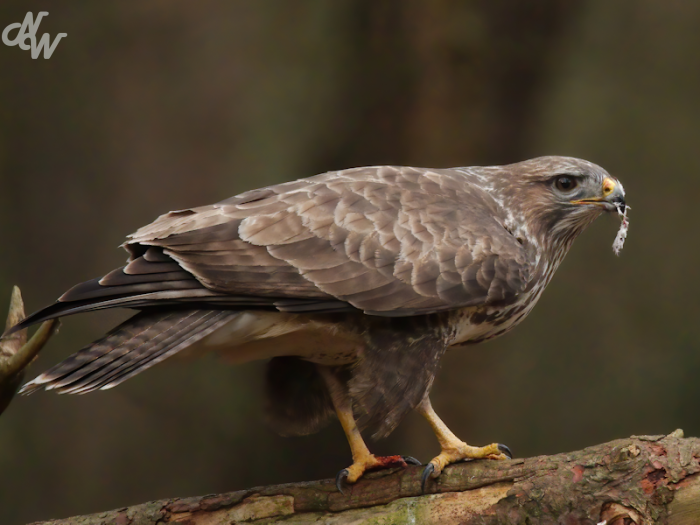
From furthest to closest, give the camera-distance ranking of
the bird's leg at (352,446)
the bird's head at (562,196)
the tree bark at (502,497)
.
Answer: the bird's head at (562,196), the bird's leg at (352,446), the tree bark at (502,497)

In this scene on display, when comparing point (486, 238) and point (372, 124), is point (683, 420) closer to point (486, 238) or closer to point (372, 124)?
point (372, 124)

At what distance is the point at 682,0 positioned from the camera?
4523 millimetres

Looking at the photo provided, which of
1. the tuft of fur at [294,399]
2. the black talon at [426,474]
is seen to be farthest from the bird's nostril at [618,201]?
the tuft of fur at [294,399]

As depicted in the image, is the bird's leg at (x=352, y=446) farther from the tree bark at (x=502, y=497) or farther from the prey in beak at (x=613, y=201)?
the prey in beak at (x=613, y=201)

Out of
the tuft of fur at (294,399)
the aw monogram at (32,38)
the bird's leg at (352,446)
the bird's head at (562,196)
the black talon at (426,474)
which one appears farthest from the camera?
the aw monogram at (32,38)

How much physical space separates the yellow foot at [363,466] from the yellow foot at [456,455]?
5.3 inches

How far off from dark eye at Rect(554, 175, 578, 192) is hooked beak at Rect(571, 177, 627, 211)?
9 centimetres

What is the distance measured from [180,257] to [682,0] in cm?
393

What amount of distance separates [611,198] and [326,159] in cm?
230

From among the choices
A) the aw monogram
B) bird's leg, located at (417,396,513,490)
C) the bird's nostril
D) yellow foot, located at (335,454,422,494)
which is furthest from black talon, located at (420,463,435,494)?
the aw monogram

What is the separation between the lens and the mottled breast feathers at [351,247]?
2.04 metres

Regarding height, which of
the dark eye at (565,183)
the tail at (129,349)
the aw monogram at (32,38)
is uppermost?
the aw monogram at (32,38)

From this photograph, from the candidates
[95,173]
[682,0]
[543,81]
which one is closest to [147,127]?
[95,173]

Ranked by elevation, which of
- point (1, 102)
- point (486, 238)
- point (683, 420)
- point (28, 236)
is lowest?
point (683, 420)
